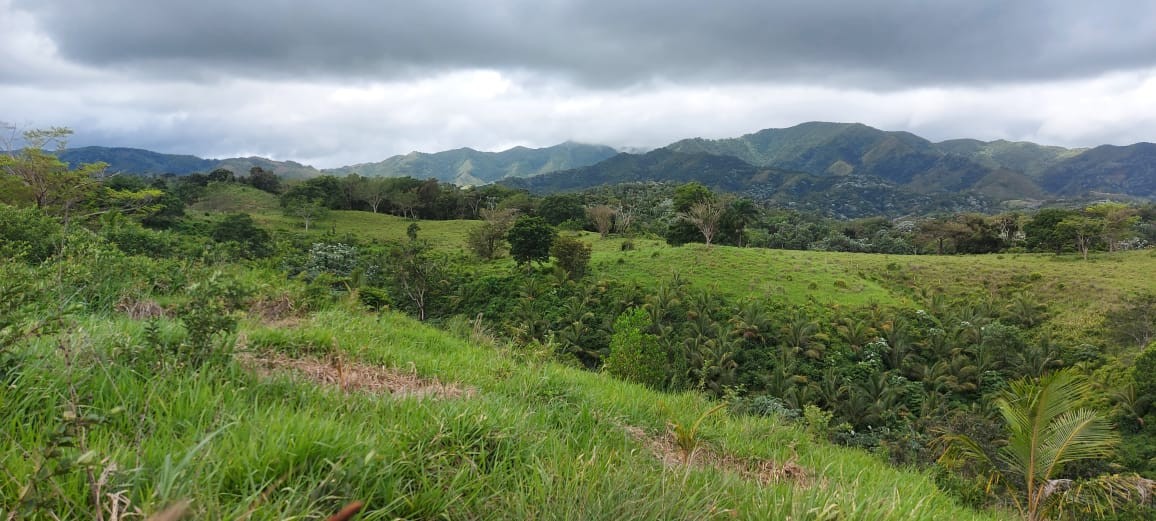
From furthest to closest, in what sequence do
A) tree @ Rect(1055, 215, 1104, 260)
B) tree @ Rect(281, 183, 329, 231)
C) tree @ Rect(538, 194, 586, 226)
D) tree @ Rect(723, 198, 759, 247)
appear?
tree @ Rect(538, 194, 586, 226)
tree @ Rect(281, 183, 329, 231)
tree @ Rect(723, 198, 759, 247)
tree @ Rect(1055, 215, 1104, 260)

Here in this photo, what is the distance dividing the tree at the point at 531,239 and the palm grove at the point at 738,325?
0.14 meters

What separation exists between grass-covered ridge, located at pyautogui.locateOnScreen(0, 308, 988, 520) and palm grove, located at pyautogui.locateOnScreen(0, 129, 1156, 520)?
31 centimetres

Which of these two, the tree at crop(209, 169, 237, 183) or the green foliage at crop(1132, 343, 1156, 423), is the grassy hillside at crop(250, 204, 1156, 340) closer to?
the green foliage at crop(1132, 343, 1156, 423)

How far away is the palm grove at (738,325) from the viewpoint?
5.49m

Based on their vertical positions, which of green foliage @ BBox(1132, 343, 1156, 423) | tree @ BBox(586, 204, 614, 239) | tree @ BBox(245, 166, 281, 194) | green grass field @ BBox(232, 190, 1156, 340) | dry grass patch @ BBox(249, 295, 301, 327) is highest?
tree @ BBox(245, 166, 281, 194)

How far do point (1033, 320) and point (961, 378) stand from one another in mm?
10613

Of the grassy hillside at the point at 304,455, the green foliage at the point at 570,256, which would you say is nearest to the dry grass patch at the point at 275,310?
the grassy hillside at the point at 304,455

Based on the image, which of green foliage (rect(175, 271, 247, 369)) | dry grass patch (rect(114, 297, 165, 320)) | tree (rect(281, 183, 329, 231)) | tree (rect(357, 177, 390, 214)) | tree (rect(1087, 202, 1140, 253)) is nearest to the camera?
green foliage (rect(175, 271, 247, 369))

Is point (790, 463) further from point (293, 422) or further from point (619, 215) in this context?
point (619, 215)

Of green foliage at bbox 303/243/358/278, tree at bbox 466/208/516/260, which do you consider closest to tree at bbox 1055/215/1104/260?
tree at bbox 466/208/516/260

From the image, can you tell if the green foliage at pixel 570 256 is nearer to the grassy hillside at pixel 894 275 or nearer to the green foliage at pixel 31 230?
the grassy hillside at pixel 894 275

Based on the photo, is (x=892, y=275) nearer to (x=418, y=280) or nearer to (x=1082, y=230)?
(x=1082, y=230)

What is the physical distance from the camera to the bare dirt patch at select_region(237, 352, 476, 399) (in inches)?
144

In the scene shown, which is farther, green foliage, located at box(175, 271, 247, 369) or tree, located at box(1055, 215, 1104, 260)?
tree, located at box(1055, 215, 1104, 260)
